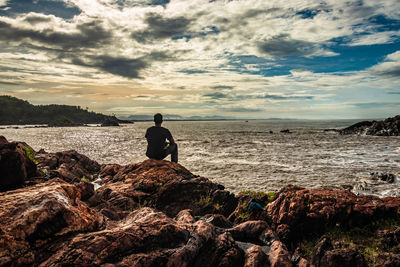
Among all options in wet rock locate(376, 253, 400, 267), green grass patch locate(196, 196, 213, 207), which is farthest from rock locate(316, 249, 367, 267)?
green grass patch locate(196, 196, 213, 207)

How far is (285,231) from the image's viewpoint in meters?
7.47

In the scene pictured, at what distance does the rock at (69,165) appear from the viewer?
Result: 15.9 metres

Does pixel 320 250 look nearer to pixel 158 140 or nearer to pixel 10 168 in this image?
pixel 158 140

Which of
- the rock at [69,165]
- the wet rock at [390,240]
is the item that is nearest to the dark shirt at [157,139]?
the rock at [69,165]

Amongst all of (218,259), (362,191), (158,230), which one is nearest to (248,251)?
(218,259)

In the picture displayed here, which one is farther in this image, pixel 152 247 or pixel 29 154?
pixel 29 154

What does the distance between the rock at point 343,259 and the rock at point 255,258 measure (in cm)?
138

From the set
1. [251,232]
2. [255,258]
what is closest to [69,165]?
[251,232]

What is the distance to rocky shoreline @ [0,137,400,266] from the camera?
4.51 meters

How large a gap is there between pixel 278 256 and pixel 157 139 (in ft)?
30.2

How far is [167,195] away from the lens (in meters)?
10.0

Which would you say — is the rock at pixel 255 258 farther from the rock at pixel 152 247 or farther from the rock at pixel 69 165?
the rock at pixel 69 165

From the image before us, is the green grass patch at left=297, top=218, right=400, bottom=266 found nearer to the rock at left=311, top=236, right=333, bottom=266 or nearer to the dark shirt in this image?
the rock at left=311, top=236, right=333, bottom=266

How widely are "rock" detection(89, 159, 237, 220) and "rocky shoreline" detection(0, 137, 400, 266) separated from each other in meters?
0.04
